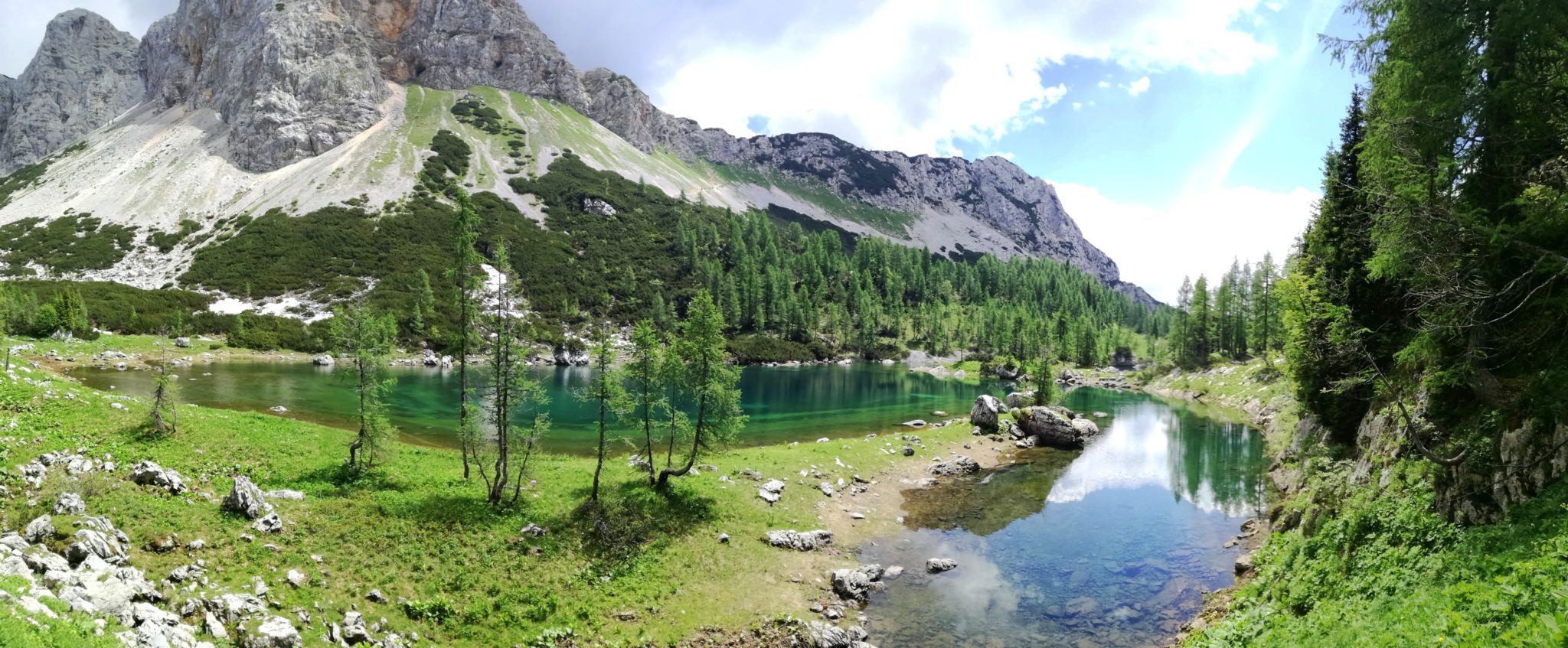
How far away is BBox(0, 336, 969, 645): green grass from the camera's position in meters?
17.6

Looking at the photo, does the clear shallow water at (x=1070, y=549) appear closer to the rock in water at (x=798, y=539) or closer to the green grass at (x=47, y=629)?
the rock in water at (x=798, y=539)

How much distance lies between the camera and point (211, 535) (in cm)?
1772

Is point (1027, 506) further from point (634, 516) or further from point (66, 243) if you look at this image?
point (66, 243)

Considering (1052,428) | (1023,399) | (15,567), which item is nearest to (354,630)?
(15,567)

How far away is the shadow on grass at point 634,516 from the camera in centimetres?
2362

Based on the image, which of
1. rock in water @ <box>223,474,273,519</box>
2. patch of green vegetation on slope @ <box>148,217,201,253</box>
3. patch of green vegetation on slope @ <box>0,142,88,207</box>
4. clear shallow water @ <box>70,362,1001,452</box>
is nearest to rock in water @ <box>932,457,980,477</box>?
clear shallow water @ <box>70,362,1001,452</box>

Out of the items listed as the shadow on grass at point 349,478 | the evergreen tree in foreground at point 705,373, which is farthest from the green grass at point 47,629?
the evergreen tree in foreground at point 705,373

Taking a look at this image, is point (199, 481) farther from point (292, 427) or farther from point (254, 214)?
point (254, 214)

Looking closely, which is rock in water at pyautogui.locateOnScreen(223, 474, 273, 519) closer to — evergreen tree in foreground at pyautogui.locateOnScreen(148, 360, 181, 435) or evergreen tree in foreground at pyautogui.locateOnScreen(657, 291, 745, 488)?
evergreen tree in foreground at pyautogui.locateOnScreen(148, 360, 181, 435)

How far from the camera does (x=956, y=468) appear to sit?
42.2m

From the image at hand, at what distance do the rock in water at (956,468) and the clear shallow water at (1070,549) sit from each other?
1188 millimetres

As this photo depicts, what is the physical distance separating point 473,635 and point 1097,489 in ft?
119

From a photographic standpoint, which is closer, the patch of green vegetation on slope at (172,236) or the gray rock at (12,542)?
the gray rock at (12,542)

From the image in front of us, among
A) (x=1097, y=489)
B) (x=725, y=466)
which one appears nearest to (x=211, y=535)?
(x=725, y=466)
